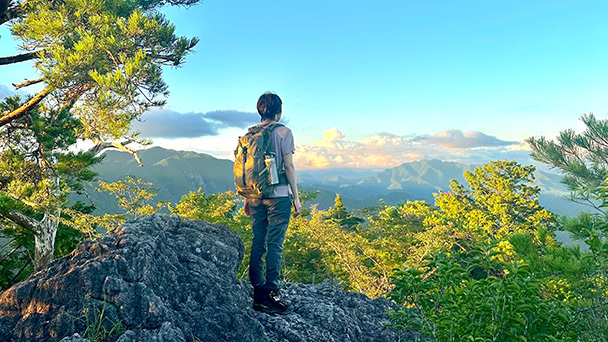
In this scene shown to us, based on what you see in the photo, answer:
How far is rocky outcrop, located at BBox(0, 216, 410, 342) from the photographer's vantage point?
2443mm

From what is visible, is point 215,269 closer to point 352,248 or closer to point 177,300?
point 177,300

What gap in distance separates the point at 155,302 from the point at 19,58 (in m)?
10.9

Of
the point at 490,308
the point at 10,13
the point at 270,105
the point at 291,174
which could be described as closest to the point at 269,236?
the point at 291,174

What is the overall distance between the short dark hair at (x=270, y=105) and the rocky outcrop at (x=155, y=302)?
5.34 feet

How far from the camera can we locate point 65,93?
957cm

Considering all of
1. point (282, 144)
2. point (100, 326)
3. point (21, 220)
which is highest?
point (282, 144)

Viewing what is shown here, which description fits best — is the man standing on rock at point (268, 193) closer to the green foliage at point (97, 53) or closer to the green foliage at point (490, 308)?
the green foliage at point (490, 308)

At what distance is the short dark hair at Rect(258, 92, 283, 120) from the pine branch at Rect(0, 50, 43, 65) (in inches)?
375

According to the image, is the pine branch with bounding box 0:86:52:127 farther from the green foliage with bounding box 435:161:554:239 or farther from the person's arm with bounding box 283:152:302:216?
the green foliage with bounding box 435:161:554:239

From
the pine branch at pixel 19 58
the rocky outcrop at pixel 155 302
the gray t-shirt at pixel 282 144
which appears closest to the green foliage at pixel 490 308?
the rocky outcrop at pixel 155 302

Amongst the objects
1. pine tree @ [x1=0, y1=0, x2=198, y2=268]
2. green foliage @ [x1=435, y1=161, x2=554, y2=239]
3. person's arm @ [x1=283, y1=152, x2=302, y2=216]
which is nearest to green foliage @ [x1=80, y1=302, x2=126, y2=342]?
person's arm @ [x1=283, y1=152, x2=302, y2=216]

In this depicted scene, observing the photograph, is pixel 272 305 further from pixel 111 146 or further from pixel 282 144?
pixel 111 146

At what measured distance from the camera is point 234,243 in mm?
4141

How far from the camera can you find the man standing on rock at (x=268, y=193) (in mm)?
3246
